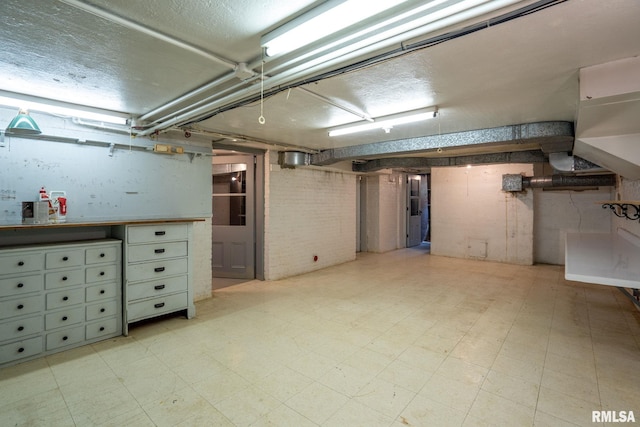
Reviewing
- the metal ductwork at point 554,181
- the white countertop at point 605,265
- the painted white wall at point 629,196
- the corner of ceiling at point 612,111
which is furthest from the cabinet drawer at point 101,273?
the metal ductwork at point 554,181

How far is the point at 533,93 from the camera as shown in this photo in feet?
8.88

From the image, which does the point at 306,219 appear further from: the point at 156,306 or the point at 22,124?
the point at 22,124

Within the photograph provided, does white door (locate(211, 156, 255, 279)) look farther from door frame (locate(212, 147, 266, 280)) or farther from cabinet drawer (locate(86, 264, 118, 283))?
cabinet drawer (locate(86, 264, 118, 283))

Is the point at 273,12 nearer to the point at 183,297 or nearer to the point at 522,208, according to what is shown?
the point at 183,297

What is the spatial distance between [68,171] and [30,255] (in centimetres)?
101

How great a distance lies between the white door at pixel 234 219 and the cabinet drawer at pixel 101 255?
7.87 ft

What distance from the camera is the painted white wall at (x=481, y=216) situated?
21.9 ft

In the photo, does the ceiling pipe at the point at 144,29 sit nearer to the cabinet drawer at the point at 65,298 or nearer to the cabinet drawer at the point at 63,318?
the cabinet drawer at the point at 65,298

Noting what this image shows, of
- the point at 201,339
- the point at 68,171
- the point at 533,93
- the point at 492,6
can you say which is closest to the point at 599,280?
the point at 533,93

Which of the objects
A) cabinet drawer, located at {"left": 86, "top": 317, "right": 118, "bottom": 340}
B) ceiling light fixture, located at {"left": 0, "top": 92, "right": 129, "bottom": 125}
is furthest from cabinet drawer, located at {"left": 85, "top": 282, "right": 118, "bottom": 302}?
ceiling light fixture, located at {"left": 0, "top": 92, "right": 129, "bottom": 125}

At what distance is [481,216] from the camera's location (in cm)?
721

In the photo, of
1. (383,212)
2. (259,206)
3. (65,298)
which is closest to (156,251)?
(65,298)

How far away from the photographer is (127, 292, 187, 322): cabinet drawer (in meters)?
3.13

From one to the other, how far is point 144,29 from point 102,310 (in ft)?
8.82
